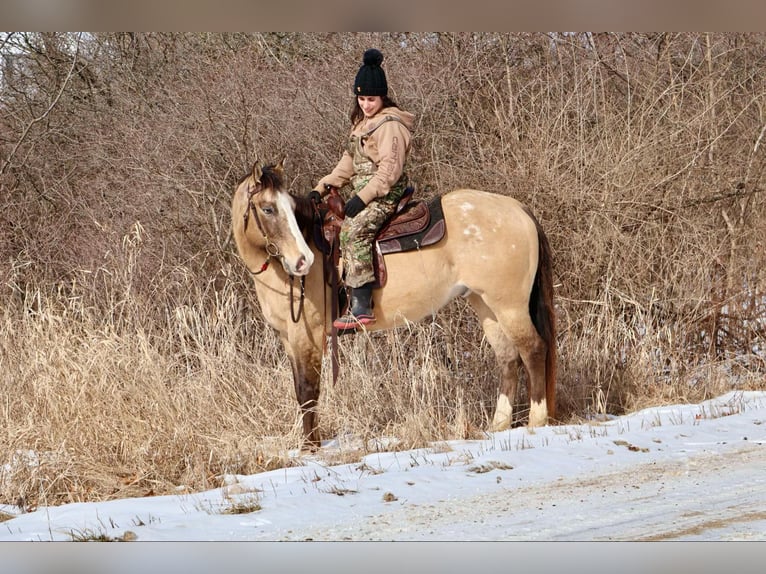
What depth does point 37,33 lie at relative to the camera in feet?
34.2

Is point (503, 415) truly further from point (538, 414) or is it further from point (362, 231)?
point (362, 231)

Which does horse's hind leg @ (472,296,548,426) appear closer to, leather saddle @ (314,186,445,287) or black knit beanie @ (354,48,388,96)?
leather saddle @ (314,186,445,287)

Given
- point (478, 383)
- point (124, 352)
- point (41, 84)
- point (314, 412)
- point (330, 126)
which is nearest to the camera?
point (314, 412)

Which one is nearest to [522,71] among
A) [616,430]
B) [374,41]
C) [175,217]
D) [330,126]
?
[374,41]

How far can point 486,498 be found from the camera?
197 inches

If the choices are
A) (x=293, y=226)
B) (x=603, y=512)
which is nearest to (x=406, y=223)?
(x=293, y=226)

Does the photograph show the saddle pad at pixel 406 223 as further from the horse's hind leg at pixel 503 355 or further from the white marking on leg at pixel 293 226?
the horse's hind leg at pixel 503 355

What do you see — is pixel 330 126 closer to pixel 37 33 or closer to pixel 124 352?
pixel 124 352

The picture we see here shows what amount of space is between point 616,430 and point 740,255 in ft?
11.4

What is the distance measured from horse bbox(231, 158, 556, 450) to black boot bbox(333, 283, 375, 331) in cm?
12

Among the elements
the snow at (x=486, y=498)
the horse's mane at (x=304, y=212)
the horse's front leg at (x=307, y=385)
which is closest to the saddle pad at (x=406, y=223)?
the horse's mane at (x=304, y=212)

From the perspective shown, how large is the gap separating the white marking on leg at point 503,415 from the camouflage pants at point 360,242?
55.5 inches

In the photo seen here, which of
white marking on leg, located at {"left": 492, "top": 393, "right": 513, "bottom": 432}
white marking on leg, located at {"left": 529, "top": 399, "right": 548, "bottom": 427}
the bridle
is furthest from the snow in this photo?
the bridle

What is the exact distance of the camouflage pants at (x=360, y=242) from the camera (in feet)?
20.4
